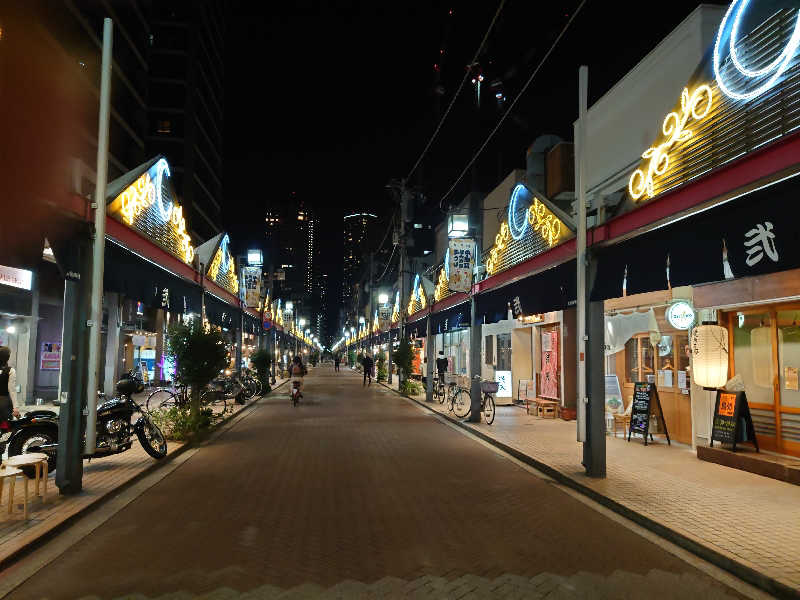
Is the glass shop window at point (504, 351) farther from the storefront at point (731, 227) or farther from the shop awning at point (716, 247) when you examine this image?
the shop awning at point (716, 247)

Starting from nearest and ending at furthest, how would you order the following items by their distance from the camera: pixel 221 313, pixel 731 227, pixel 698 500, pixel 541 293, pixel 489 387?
1. pixel 731 227
2. pixel 698 500
3. pixel 541 293
4. pixel 489 387
5. pixel 221 313

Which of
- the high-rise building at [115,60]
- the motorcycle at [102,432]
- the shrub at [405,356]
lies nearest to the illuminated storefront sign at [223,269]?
the motorcycle at [102,432]

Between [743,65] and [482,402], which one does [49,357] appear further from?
[743,65]

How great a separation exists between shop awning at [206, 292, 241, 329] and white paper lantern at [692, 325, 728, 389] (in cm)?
1300

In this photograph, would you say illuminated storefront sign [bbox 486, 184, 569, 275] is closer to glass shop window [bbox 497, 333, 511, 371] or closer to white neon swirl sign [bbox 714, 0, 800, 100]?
white neon swirl sign [bbox 714, 0, 800, 100]

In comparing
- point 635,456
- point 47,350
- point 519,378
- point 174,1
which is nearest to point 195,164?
point 174,1

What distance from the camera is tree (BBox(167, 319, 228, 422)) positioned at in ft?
45.3

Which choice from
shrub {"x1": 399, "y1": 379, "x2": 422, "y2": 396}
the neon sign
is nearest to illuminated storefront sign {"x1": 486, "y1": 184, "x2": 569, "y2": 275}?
the neon sign

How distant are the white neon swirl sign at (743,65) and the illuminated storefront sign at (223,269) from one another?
13963mm

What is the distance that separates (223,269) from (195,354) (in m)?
6.93

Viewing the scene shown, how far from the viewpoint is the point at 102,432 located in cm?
939

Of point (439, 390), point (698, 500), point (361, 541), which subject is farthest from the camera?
point (439, 390)

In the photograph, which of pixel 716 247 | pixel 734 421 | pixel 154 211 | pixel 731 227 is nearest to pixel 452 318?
pixel 734 421

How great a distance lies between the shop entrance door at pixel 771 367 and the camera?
9750 millimetres
